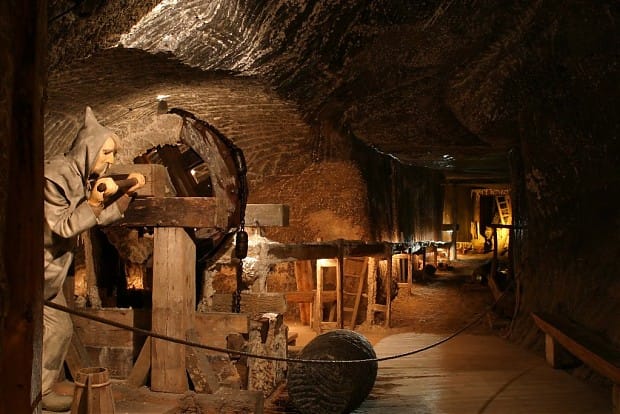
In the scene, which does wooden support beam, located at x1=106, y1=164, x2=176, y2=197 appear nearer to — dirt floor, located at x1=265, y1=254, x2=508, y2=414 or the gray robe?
the gray robe


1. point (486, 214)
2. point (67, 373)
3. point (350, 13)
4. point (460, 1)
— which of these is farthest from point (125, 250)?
point (486, 214)

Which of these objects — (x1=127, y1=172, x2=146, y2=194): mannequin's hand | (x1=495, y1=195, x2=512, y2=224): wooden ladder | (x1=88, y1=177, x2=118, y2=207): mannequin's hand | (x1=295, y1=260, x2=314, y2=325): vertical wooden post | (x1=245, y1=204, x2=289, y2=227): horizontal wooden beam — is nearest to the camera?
(x1=88, y1=177, x2=118, y2=207): mannequin's hand

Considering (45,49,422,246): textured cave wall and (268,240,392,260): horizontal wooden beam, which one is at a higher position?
(45,49,422,246): textured cave wall

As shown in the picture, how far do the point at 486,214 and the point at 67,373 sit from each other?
2407 centimetres

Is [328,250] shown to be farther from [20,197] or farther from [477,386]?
[20,197]

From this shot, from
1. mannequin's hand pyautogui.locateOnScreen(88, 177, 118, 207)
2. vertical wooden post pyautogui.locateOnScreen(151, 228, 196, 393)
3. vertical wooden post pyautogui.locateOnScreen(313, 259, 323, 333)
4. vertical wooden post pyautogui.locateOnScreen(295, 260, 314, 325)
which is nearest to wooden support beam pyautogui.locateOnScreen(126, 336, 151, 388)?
vertical wooden post pyautogui.locateOnScreen(151, 228, 196, 393)

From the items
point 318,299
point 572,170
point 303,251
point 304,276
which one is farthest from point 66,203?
point 304,276

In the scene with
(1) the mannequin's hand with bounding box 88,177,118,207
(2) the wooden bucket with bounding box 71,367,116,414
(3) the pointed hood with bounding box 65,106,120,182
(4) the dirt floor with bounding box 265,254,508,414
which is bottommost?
(4) the dirt floor with bounding box 265,254,508,414

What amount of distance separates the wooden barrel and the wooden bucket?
3437 mm

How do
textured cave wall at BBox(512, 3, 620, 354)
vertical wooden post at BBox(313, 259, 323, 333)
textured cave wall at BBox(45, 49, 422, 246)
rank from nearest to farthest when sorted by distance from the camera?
1. textured cave wall at BBox(45, 49, 422, 246)
2. textured cave wall at BBox(512, 3, 620, 354)
3. vertical wooden post at BBox(313, 259, 323, 333)

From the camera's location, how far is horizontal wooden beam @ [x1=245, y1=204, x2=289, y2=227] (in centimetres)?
619

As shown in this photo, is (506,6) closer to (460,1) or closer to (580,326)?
(460,1)

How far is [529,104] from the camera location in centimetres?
990

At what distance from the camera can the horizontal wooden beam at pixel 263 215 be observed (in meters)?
6.19
